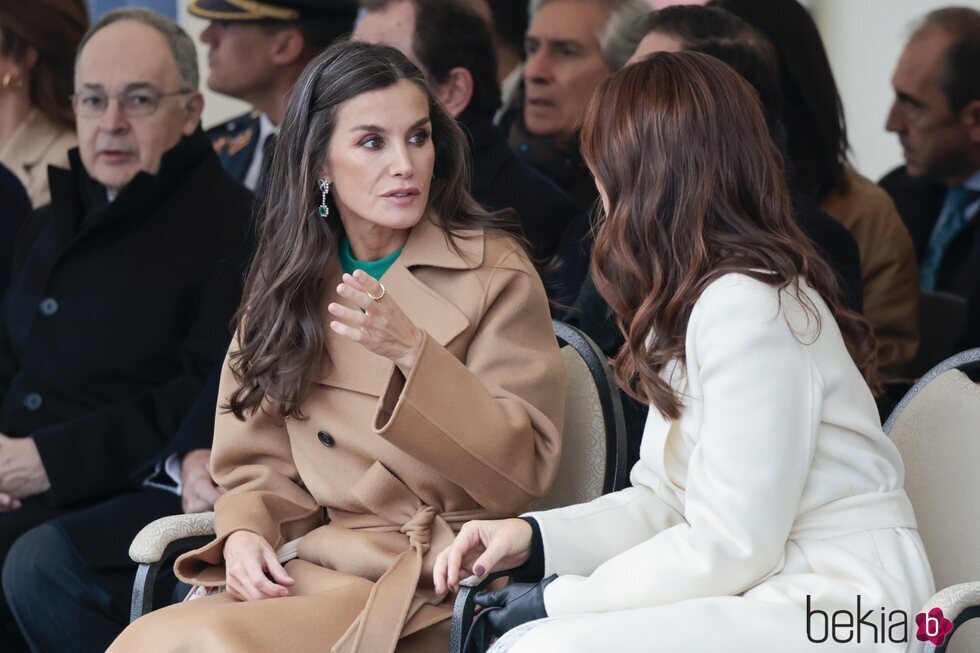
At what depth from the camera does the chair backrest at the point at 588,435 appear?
2.88 meters

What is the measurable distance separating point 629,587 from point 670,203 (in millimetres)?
612

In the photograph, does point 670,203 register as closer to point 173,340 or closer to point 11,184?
point 173,340

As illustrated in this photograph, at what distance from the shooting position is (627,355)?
97.2 inches

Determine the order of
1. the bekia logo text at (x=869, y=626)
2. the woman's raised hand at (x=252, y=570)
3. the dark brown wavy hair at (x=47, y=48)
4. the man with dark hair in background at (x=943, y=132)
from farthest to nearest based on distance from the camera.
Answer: the dark brown wavy hair at (x=47, y=48) < the man with dark hair in background at (x=943, y=132) < the woman's raised hand at (x=252, y=570) < the bekia logo text at (x=869, y=626)

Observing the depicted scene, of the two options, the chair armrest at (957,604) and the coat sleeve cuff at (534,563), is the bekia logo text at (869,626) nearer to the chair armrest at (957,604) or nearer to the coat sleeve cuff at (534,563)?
the chair armrest at (957,604)

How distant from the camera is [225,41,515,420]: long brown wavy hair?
2850mm

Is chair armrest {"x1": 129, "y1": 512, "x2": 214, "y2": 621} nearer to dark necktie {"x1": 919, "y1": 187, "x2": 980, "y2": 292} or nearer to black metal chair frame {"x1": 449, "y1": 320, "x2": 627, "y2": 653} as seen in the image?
black metal chair frame {"x1": 449, "y1": 320, "x2": 627, "y2": 653}

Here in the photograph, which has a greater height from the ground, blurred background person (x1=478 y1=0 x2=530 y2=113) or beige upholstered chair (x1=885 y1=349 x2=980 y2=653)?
blurred background person (x1=478 y1=0 x2=530 y2=113)

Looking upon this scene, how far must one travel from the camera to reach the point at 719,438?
2.13 metres

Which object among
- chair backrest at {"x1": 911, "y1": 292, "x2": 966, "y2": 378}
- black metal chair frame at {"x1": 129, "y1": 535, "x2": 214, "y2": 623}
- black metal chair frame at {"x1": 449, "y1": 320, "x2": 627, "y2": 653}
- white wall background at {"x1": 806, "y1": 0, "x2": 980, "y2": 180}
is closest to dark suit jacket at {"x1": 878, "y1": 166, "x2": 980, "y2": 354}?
white wall background at {"x1": 806, "y1": 0, "x2": 980, "y2": 180}

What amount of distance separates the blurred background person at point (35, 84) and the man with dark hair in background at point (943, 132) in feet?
9.82

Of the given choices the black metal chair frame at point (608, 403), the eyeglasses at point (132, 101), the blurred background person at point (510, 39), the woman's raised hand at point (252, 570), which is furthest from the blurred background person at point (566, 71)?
the woman's raised hand at point (252, 570)

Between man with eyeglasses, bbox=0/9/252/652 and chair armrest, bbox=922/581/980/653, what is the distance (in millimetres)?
2060

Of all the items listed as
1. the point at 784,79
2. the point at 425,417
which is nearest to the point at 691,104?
the point at 425,417
